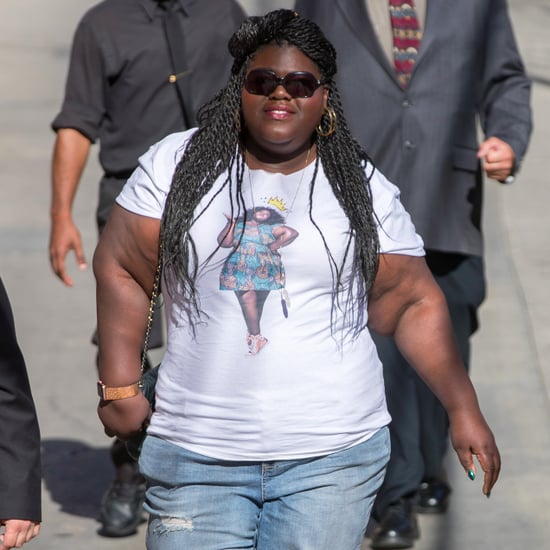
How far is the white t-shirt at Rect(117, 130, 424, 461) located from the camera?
3.18 metres

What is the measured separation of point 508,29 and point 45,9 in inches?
406

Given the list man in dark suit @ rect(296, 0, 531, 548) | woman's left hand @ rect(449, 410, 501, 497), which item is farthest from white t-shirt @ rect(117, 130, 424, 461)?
man in dark suit @ rect(296, 0, 531, 548)

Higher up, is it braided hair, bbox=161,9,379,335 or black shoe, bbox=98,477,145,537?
braided hair, bbox=161,9,379,335

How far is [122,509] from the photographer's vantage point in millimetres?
4867

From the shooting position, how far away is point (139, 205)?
3.31 meters

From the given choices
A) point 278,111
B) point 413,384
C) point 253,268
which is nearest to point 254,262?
point 253,268

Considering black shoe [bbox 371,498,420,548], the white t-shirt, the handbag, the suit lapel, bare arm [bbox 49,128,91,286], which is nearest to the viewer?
the white t-shirt

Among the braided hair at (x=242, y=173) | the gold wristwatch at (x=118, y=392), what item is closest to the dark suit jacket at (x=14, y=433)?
the gold wristwatch at (x=118, y=392)

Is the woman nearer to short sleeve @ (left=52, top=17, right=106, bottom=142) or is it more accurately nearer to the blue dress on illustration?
the blue dress on illustration

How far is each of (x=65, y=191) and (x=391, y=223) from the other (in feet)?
5.75

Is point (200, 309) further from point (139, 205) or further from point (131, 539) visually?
point (131, 539)

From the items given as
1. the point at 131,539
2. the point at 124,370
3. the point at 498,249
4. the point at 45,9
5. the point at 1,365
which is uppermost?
the point at 1,365

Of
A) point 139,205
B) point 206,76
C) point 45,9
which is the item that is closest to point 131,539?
point 206,76

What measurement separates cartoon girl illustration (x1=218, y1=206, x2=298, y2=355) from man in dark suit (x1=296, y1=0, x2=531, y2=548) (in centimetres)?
128
